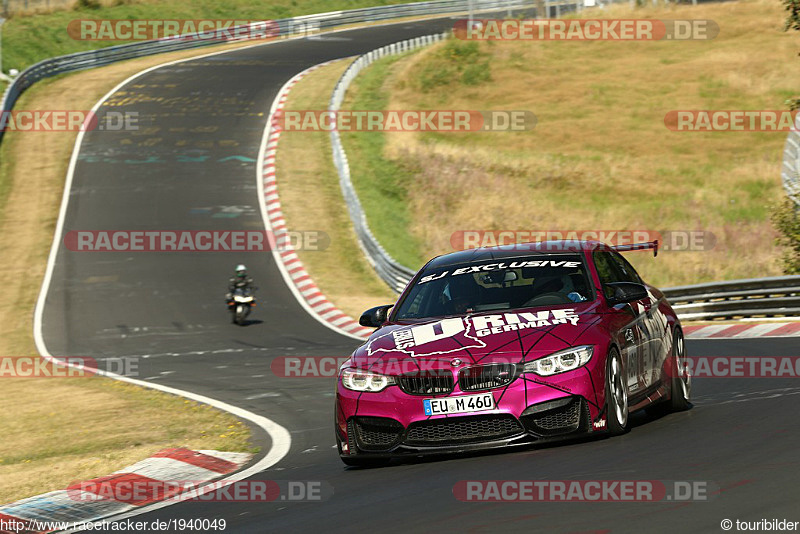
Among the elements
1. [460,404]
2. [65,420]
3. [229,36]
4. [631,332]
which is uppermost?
[229,36]

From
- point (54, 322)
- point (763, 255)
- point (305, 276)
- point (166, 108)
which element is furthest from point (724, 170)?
point (54, 322)

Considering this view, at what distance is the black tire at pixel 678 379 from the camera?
1005cm

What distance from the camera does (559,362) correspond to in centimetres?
812

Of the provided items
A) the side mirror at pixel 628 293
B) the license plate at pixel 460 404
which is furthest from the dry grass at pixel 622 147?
the license plate at pixel 460 404

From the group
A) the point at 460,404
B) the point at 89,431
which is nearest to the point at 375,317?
the point at 460,404

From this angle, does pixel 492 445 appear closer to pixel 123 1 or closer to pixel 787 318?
pixel 787 318

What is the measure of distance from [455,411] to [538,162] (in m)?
32.9

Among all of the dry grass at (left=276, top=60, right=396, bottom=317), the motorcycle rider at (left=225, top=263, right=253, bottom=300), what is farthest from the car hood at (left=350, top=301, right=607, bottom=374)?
the dry grass at (left=276, top=60, right=396, bottom=317)

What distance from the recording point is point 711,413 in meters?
9.71

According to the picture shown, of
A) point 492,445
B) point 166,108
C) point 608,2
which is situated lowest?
point 492,445

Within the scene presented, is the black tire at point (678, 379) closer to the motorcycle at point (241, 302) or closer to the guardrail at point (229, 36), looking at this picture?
the motorcycle at point (241, 302)

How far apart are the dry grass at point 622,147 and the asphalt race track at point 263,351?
6.10 meters

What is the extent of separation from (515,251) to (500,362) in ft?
6.26

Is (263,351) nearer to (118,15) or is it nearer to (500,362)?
(500,362)
